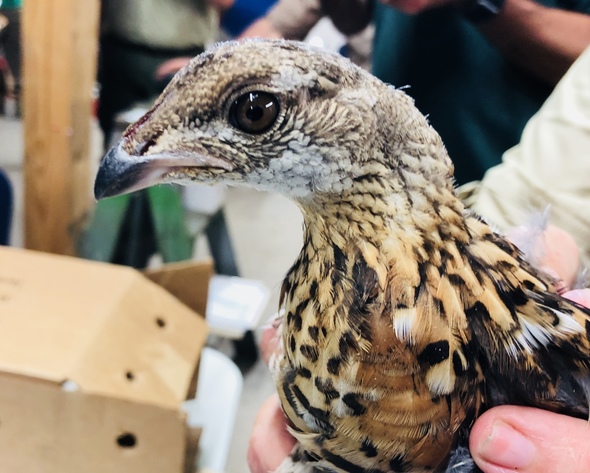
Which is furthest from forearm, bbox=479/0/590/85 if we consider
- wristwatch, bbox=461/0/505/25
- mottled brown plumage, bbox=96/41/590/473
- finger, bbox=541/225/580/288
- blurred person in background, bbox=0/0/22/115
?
blurred person in background, bbox=0/0/22/115

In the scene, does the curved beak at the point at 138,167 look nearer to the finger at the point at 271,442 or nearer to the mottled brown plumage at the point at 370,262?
the mottled brown plumage at the point at 370,262

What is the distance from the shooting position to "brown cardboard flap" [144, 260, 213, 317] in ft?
3.83

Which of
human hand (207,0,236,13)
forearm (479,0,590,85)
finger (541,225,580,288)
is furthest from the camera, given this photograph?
human hand (207,0,236,13)

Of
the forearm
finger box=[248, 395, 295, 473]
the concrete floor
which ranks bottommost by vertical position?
the concrete floor

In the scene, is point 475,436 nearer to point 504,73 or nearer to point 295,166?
point 295,166

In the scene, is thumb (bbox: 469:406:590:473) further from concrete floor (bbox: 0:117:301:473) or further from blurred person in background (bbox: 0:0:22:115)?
blurred person in background (bbox: 0:0:22:115)

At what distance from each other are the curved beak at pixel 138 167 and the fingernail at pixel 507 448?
30 cm

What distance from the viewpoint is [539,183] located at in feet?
2.58

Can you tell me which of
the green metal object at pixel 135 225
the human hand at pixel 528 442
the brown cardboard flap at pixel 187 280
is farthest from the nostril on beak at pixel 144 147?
the green metal object at pixel 135 225

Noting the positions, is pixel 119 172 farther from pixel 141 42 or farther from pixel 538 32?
pixel 141 42

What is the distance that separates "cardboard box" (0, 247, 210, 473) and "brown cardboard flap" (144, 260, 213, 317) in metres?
0.12

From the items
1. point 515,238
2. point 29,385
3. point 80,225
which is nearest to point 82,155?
point 80,225

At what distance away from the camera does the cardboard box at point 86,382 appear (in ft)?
2.89

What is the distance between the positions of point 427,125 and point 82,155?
4.43 ft
